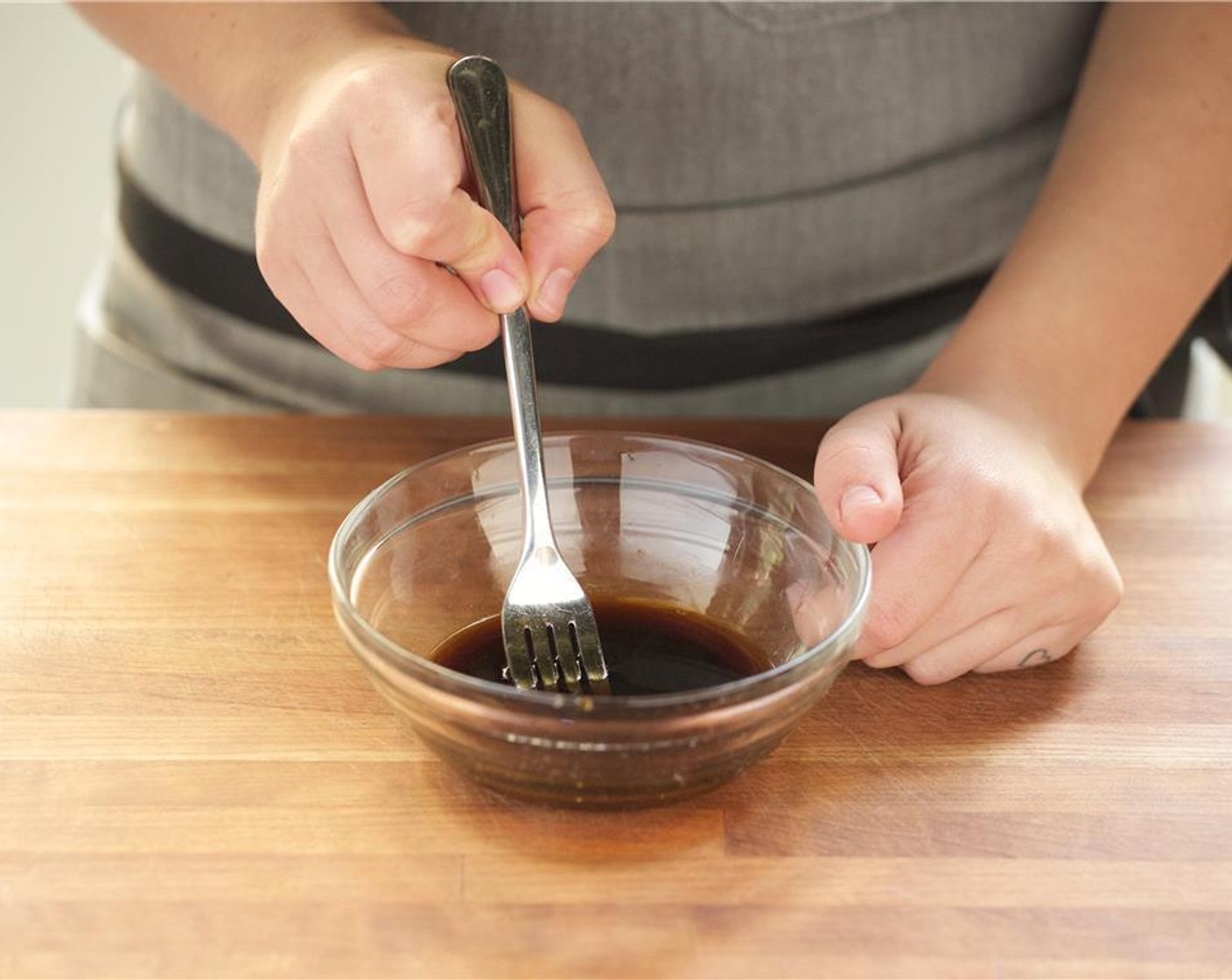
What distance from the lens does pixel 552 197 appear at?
65cm

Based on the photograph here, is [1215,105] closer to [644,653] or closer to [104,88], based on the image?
[644,653]

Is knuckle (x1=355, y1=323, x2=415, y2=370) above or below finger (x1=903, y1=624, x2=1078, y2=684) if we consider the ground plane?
above

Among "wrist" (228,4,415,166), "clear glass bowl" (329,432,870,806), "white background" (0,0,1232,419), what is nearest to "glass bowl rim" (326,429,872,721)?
"clear glass bowl" (329,432,870,806)

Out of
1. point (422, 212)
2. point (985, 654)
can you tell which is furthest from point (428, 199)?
point (985, 654)

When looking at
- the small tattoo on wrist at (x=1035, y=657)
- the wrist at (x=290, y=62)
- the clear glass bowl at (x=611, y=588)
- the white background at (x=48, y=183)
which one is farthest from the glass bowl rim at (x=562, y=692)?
the white background at (x=48, y=183)

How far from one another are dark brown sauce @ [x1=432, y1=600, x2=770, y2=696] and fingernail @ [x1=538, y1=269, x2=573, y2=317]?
0.48ft

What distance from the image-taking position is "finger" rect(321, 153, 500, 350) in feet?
2.09

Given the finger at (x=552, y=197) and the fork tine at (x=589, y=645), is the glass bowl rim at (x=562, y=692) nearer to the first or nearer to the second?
the fork tine at (x=589, y=645)

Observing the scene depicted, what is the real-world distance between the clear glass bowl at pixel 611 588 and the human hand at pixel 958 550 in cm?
3

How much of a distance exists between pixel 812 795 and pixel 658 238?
505 mm

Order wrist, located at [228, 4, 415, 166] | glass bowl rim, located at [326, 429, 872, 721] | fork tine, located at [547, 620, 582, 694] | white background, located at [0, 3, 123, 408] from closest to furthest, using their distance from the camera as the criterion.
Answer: glass bowl rim, located at [326, 429, 872, 721]
fork tine, located at [547, 620, 582, 694]
wrist, located at [228, 4, 415, 166]
white background, located at [0, 3, 123, 408]

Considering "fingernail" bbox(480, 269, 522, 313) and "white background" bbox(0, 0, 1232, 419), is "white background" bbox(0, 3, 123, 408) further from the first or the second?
"fingernail" bbox(480, 269, 522, 313)

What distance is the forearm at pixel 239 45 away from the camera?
76 centimetres

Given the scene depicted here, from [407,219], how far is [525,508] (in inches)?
6.1
